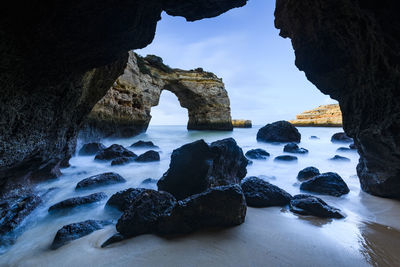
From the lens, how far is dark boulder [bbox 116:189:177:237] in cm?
178

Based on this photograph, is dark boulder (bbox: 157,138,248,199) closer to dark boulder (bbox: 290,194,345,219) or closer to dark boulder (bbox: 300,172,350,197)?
dark boulder (bbox: 290,194,345,219)

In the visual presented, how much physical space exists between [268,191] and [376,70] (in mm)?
2206

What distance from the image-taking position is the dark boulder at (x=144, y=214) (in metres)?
1.78

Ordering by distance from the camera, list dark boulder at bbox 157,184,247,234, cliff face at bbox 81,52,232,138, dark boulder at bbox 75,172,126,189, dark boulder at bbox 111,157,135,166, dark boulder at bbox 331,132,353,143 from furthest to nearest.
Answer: dark boulder at bbox 331,132,353,143 < cliff face at bbox 81,52,232,138 < dark boulder at bbox 111,157,135,166 < dark boulder at bbox 75,172,126,189 < dark boulder at bbox 157,184,247,234

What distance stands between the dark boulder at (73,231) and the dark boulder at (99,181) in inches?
63.8

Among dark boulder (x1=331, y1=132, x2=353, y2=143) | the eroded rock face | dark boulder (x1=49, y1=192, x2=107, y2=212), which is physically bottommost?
dark boulder (x1=49, y1=192, x2=107, y2=212)

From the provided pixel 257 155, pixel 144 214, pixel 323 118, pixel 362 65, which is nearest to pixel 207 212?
pixel 144 214

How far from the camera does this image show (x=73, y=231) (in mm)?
1870

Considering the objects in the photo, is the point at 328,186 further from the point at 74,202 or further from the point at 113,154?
the point at 113,154

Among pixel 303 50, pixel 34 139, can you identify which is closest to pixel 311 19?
pixel 303 50

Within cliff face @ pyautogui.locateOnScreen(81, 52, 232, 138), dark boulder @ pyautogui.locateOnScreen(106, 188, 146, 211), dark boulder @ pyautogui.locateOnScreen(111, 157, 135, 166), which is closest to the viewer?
dark boulder @ pyautogui.locateOnScreen(106, 188, 146, 211)

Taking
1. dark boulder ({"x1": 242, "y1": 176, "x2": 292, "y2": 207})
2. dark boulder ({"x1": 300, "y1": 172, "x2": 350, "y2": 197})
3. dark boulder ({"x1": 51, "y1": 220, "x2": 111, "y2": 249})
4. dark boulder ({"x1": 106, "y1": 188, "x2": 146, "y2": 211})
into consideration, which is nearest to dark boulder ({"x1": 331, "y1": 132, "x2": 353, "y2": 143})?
dark boulder ({"x1": 300, "y1": 172, "x2": 350, "y2": 197})

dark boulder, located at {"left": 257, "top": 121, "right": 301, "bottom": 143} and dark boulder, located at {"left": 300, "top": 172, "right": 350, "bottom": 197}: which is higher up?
dark boulder, located at {"left": 257, "top": 121, "right": 301, "bottom": 143}

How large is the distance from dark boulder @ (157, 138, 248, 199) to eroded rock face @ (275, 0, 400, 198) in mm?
2150
